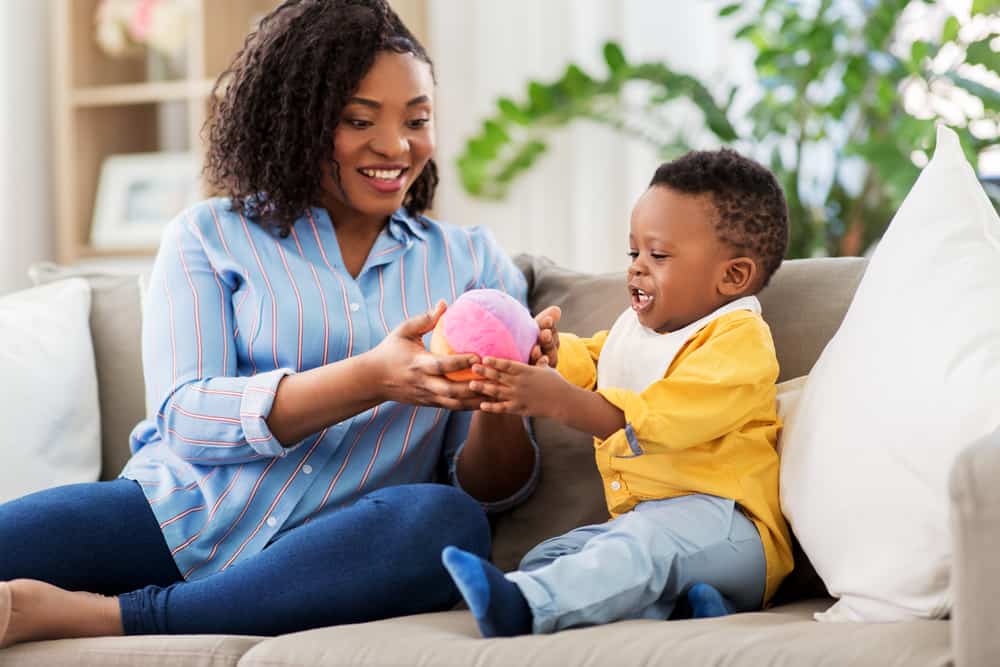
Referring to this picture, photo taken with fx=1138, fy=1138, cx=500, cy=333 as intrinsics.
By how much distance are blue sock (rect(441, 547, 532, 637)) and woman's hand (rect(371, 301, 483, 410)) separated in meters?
0.22

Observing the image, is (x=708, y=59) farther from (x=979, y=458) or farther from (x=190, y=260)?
(x=979, y=458)

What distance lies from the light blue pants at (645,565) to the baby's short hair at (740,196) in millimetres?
344

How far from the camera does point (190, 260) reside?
5.17ft

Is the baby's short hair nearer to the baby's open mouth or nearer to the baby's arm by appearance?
the baby's open mouth

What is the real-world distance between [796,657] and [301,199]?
959 mm

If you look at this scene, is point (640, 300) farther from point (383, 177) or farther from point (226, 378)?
point (226, 378)

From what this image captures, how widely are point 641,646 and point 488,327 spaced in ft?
1.34

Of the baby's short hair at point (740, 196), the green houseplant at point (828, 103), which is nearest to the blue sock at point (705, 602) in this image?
the baby's short hair at point (740, 196)

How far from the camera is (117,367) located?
1.91m

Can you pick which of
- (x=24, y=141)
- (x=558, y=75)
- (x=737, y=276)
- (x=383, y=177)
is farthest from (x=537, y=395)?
(x=24, y=141)

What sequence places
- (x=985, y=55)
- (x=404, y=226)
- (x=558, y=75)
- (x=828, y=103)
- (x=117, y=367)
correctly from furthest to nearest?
(x=558, y=75) < (x=828, y=103) < (x=985, y=55) < (x=117, y=367) < (x=404, y=226)

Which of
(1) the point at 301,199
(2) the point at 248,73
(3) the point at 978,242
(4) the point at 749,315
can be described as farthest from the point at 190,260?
(3) the point at 978,242

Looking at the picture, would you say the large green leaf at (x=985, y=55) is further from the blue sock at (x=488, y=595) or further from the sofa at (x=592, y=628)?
the blue sock at (x=488, y=595)

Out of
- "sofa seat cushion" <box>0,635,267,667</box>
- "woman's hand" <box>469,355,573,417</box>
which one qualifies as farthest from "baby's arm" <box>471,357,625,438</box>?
"sofa seat cushion" <box>0,635,267,667</box>
